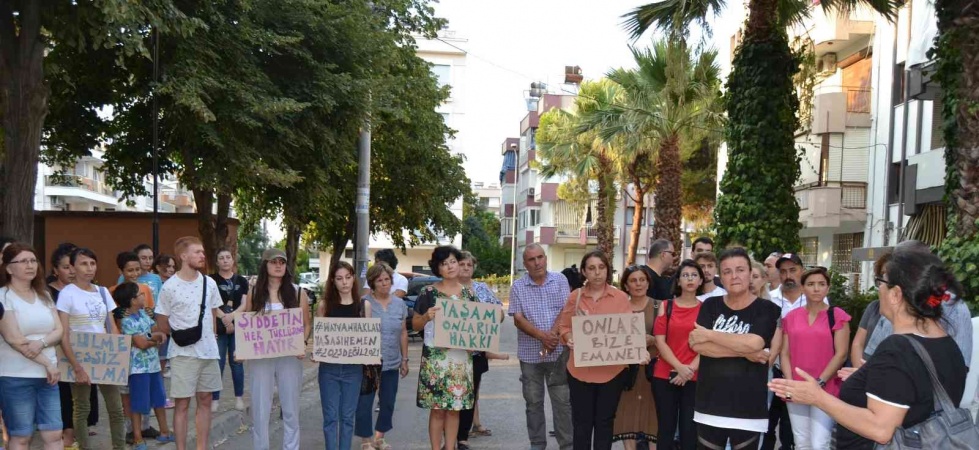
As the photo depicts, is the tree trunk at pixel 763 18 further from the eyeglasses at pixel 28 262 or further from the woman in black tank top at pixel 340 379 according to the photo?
the eyeglasses at pixel 28 262

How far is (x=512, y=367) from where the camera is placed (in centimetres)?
1728

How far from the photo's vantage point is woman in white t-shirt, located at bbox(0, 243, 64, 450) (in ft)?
20.2

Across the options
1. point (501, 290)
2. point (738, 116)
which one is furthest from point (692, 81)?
point (501, 290)

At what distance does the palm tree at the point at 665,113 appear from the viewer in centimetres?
2417

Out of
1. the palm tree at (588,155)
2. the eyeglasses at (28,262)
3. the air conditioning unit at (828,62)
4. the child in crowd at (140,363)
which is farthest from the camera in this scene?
the palm tree at (588,155)

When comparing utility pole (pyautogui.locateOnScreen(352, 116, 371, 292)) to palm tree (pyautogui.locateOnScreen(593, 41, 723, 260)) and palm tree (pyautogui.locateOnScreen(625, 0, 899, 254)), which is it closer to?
palm tree (pyautogui.locateOnScreen(625, 0, 899, 254))

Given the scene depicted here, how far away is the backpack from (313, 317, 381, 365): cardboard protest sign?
4.87 metres

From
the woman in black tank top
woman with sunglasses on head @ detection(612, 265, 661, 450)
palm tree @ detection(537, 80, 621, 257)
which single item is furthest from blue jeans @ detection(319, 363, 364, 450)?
palm tree @ detection(537, 80, 621, 257)

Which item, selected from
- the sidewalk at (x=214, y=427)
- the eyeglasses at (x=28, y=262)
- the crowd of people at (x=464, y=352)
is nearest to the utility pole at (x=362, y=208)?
the sidewalk at (x=214, y=427)

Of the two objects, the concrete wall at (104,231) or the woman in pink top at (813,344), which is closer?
the woman in pink top at (813,344)

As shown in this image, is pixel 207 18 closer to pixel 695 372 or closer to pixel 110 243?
pixel 110 243

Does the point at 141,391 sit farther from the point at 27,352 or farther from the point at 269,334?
the point at 27,352

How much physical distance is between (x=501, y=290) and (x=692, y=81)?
3293 cm

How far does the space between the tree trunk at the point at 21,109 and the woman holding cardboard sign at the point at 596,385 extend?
8.38 metres
